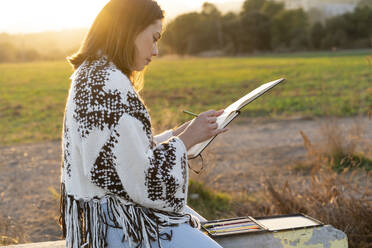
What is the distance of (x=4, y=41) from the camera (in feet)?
141

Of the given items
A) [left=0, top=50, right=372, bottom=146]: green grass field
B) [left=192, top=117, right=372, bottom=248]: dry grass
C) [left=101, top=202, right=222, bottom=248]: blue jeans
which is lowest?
[left=0, top=50, right=372, bottom=146]: green grass field

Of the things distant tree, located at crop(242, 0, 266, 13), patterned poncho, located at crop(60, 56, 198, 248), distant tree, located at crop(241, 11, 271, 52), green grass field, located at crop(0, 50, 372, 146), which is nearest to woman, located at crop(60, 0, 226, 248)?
patterned poncho, located at crop(60, 56, 198, 248)

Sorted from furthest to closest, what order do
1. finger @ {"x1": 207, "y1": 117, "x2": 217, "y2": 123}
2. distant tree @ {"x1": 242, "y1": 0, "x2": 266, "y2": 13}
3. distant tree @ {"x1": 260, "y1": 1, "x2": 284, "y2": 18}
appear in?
distant tree @ {"x1": 260, "y1": 1, "x2": 284, "y2": 18}
distant tree @ {"x1": 242, "y1": 0, "x2": 266, "y2": 13}
finger @ {"x1": 207, "y1": 117, "x2": 217, "y2": 123}

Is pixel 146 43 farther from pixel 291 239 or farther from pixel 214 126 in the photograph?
pixel 291 239

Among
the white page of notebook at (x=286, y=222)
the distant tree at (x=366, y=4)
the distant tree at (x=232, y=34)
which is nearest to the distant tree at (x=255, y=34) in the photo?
the distant tree at (x=232, y=34)

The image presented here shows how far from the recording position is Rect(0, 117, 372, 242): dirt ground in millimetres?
4605

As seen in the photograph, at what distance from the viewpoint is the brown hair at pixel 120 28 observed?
5.79 ft

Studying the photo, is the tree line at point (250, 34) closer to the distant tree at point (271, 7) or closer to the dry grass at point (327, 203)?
the distant tree at point (271, 7)

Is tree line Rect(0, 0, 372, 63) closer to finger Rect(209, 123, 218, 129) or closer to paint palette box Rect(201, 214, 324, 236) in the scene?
paint palette box Rect(201, 214, 324, 236)

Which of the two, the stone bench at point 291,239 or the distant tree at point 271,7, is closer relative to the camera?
the stone bench at point 291,239

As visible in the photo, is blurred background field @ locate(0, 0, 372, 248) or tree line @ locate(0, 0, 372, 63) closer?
blurred background field @ locate(0, 0, 372, 248)

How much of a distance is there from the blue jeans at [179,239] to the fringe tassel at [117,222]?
0.6 inches

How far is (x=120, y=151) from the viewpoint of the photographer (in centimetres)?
164

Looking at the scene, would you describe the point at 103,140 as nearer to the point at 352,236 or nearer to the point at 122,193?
the point at 122,193
